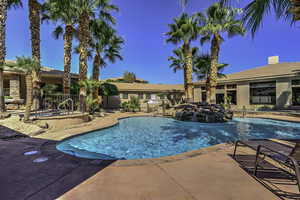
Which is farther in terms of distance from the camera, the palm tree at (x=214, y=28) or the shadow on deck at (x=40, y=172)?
the palm tree at (x=214, y=28)

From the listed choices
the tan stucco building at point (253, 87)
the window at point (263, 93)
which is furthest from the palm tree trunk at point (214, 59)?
the window at point (263, 93)

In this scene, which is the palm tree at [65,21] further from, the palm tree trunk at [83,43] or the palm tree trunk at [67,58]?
the palm tree trunk at [83,43]

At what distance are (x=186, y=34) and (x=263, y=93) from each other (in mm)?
13024

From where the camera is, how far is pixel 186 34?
50.0 feet

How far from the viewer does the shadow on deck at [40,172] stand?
7.88ft

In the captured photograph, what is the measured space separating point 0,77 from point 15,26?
6769 millimetres

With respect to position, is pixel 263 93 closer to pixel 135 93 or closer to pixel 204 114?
pixel 204 114

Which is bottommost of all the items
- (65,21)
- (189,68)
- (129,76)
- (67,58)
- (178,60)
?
(189,68)

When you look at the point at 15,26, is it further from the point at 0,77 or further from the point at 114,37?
the point at 114,37

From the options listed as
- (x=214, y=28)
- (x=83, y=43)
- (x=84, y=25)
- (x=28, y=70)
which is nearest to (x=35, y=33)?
(x=83, y=43)

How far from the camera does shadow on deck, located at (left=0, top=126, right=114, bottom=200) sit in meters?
2.40

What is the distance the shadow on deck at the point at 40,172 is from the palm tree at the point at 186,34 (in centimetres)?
1429

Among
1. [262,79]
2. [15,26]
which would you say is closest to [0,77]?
[15,26]

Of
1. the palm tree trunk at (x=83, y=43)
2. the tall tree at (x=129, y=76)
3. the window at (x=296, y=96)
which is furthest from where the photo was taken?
the tall tree at (x=129, y=76)
